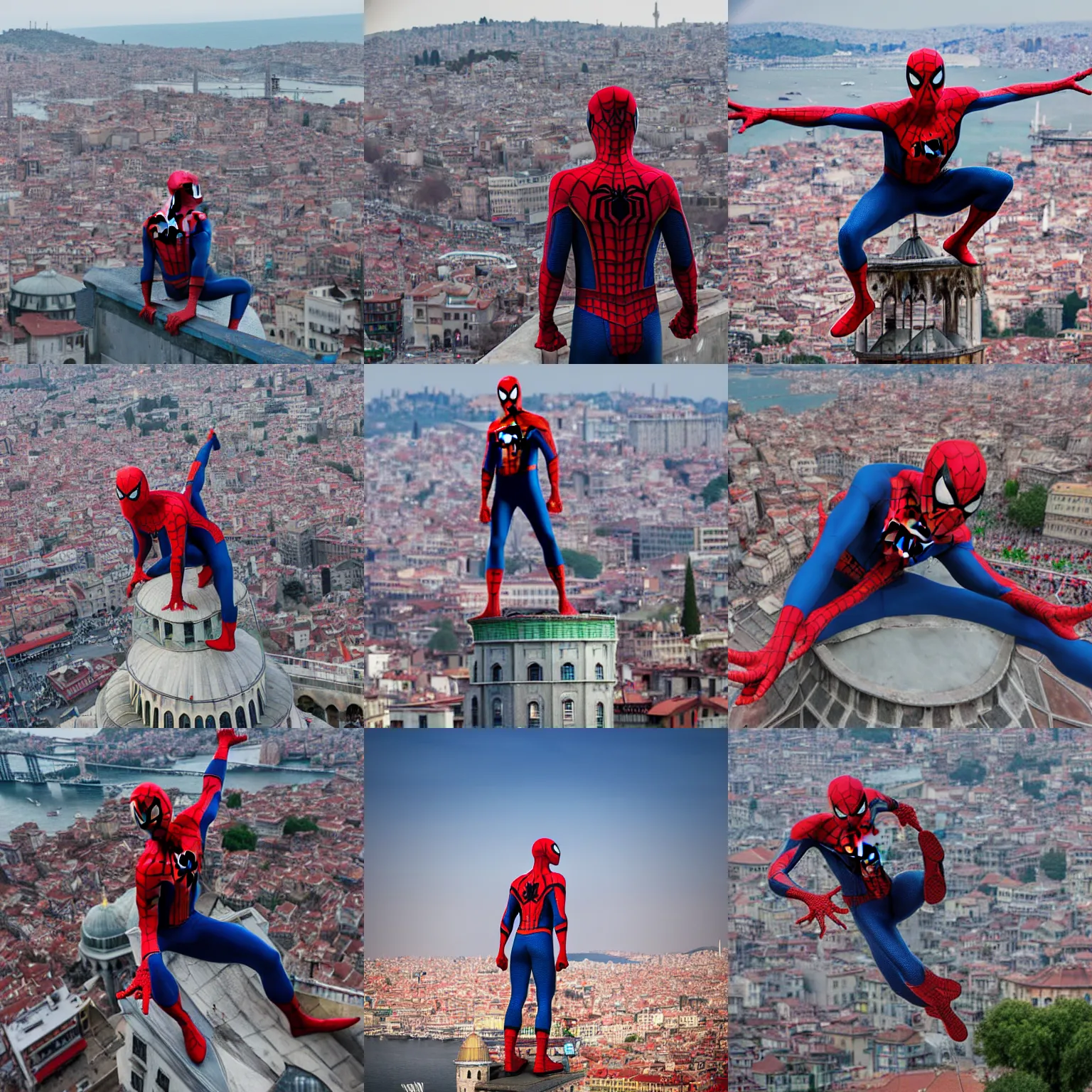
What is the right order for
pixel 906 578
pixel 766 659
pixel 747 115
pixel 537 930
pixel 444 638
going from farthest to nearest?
pixel 444 638 < pixel 537 930 < pixel 906 578 < pixel 747 115 < pixel 766 659

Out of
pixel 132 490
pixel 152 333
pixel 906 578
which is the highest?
pixel 152 333

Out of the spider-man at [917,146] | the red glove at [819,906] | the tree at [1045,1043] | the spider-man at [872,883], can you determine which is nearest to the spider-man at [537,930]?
the spider-man at [872,883]

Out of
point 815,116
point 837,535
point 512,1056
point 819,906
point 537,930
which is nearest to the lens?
point 837,535

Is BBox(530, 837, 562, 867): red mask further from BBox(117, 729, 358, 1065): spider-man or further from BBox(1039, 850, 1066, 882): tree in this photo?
BBox(1039, 850, 1066, 882): tree

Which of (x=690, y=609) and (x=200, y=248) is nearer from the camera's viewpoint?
(x=200, y=248)

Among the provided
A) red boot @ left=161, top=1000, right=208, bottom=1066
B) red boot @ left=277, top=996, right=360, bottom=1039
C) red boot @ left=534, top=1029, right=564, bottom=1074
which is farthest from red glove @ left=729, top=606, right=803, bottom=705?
red boot @ left=161, top=1000, right=208, bottom=1066

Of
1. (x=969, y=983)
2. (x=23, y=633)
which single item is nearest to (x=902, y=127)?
(x=969, y=983)

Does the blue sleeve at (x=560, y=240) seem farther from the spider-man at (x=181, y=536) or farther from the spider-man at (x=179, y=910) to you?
the spider-man at (x=179, y=910)

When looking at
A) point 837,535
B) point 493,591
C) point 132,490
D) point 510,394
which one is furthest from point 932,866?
point 132,490

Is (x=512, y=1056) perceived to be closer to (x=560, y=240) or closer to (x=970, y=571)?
(x=970, y=571)
